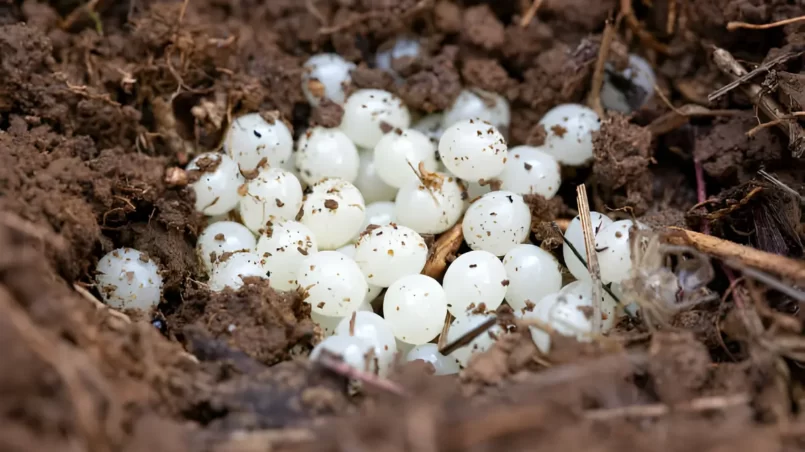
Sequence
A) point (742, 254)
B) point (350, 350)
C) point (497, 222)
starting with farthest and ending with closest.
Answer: point (497, 222) < point (742, 254) < point (350, 350)

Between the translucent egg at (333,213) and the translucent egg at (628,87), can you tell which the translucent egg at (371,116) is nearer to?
the translucent egg at (333,213)

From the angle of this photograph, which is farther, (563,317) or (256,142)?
(256,142)

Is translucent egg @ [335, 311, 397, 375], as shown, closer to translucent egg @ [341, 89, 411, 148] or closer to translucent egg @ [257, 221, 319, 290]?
translucent egg @ [257, 221, 319, 290]

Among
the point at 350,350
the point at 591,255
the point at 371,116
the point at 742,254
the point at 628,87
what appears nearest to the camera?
the point at 350,350

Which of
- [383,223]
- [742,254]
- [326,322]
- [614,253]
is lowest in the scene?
[326,322]

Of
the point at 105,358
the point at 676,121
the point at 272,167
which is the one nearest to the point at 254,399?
the point at 105,358

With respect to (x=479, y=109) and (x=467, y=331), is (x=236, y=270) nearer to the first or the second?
(x=467, y=331)

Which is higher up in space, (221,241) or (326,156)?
(326,156)

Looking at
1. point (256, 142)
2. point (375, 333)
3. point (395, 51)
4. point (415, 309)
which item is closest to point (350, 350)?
point (375, 333)
